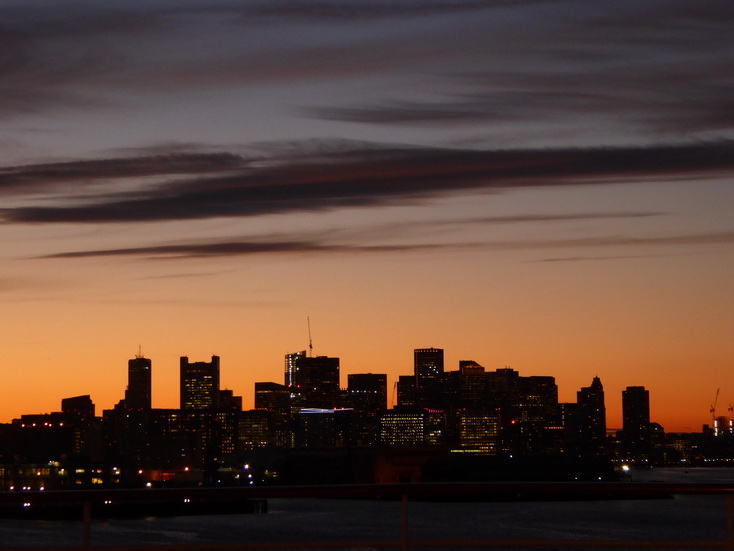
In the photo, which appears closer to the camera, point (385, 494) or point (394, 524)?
point (385, 494)

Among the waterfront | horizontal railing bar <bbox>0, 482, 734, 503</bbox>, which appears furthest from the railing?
the waterfront

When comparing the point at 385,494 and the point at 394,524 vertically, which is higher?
the point at 385,494

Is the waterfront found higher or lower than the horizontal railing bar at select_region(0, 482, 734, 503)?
lower

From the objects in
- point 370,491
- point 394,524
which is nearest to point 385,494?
point 370,491

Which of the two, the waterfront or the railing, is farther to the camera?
the waterfront

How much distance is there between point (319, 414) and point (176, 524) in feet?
314

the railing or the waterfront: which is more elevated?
the railing

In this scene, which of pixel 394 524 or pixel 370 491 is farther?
pixel 394 524

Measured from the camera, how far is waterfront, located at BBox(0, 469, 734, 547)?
42000 millimetres

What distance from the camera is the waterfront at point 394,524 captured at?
42.0 metres

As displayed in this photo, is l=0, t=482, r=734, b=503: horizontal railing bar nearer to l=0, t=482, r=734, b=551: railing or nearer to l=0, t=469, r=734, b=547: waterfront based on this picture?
l=0, t=482, r=734, b=551: railing

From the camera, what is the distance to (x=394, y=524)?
167ft

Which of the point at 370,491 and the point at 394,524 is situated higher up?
the point at 370,491

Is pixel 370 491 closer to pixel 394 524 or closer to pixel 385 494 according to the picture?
pixel 385 494
